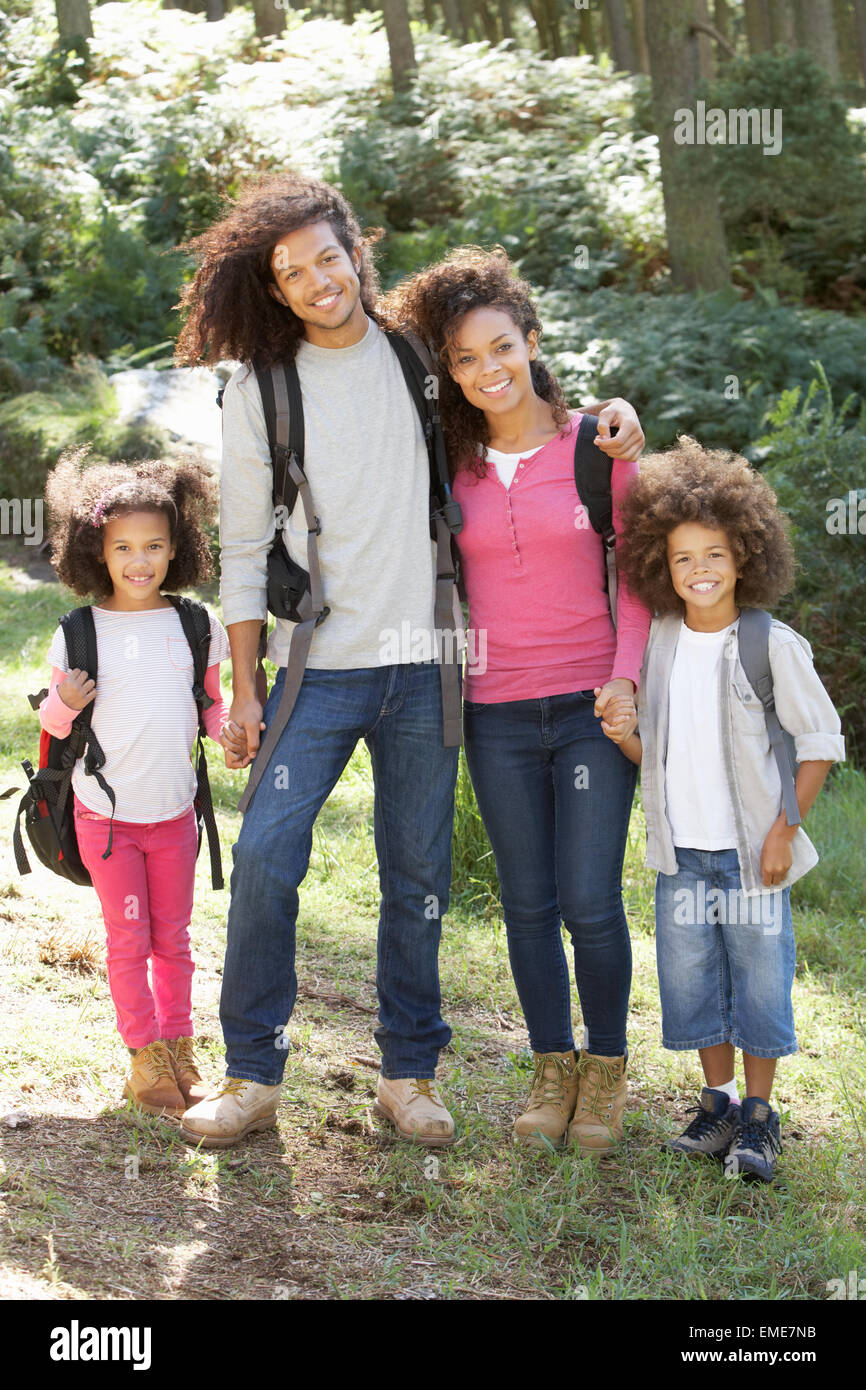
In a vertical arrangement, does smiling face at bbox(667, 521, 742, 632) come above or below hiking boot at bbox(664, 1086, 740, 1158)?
above

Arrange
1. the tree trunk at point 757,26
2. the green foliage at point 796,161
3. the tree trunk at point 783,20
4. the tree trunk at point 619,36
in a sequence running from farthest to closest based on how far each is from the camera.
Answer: the tree trunk at point 619,36 < the tree trunk at point 757,26 < the tree trunk at point 783,20 < the green foliage at point 796,161

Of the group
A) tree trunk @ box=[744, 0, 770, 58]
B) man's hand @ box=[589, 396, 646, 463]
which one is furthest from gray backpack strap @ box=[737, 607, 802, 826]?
tree trunk @ box=[744, 0, 770, 58]

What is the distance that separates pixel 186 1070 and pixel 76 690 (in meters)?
1.06

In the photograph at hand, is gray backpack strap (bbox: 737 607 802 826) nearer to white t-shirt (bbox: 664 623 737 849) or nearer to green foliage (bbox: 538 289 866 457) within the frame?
white t-shirt (bbox: 664 623 737 849)

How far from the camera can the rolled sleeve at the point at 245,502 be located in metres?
3.07

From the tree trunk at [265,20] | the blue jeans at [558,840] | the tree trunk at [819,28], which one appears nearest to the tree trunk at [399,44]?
the tree trunk at [265,20]

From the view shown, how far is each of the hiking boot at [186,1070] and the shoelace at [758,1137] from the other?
1383 mm

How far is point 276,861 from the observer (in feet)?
9.98

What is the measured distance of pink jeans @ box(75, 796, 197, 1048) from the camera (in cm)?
332

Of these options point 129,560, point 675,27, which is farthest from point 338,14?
point 129,560

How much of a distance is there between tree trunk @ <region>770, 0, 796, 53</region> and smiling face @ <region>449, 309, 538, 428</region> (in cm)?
1505

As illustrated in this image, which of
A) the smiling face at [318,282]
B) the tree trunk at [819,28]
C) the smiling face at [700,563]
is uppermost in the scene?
the tree trunk at [819,28]

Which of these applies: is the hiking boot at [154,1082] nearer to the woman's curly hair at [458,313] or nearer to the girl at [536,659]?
the girl at [536,659]

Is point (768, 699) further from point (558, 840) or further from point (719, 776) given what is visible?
point (558, 840)
